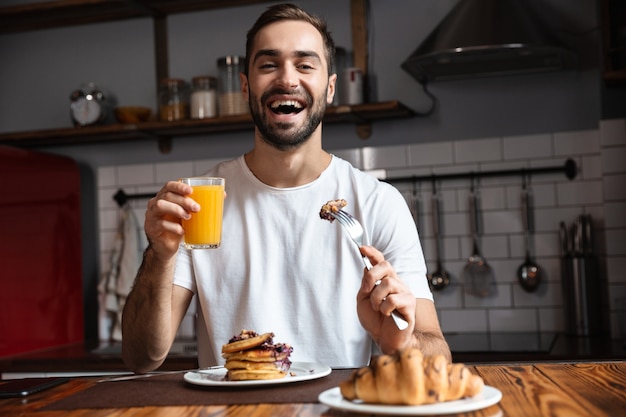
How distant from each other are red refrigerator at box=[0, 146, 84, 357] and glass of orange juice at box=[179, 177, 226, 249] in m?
2.00

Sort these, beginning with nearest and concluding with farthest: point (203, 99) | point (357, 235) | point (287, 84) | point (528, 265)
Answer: point (357, 235) → point (287, 84) → point (528, 265) → point (203, 99)

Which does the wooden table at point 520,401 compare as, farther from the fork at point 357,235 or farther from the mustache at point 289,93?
the mustache at point 289,93

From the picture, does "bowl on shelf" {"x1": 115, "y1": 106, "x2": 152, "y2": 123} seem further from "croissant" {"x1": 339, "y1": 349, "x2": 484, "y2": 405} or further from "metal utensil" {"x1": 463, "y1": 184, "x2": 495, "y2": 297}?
"croissant" {"x1": 339, "y1": 349, "x2": 484, "y2": 405}

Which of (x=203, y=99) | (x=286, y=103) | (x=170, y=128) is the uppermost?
(x=203, y=99)

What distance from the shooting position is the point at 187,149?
3787 mm

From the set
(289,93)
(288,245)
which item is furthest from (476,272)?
(289,93)

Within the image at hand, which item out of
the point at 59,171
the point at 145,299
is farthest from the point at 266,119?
the point at 59,171

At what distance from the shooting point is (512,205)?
3367 mm

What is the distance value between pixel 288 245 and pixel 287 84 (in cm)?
39

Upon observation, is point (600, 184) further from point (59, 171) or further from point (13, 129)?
point (13, 129)

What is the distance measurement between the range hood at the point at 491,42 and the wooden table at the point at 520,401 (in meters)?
1.72

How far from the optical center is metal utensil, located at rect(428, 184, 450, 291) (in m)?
3.40

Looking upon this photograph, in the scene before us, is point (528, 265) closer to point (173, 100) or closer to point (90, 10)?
point (173, 100)

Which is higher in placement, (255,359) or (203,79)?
(203,79)
